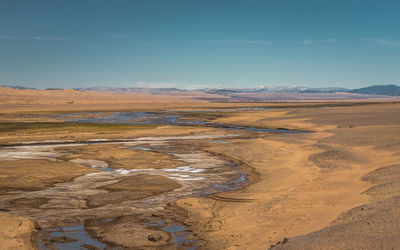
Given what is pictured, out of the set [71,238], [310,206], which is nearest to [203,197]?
[310,206]

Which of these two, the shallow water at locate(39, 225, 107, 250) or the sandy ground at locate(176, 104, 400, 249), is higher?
the sandy ground at locate(176, 104, 400, 249)

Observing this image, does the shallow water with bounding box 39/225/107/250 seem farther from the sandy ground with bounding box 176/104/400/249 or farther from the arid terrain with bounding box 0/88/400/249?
the sandy ground with bounding box 176/104/400/249

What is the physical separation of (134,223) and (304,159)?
12496 millimetres

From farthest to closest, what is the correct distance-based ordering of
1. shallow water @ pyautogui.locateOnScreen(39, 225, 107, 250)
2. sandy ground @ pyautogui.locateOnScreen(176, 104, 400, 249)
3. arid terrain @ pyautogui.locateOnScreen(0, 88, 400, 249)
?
1. arid terrain @ pyautogui.locateOnScreen(0, 88, 400, 249)
2. shallow water @ pyautogui.locateOnScreen(39, 225, 107, 250)
3. sandy ground @ pyautogui.locateOnScreen(176, 104, 400, 249)

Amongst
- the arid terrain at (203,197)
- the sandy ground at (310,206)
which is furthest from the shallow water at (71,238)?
the sandy ground at (310,206)

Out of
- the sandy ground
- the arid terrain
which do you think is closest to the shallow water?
the arid terrain

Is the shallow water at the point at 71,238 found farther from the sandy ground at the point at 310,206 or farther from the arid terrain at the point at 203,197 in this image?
the sandy ground at the point at 310,206

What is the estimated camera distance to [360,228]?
8.77 m

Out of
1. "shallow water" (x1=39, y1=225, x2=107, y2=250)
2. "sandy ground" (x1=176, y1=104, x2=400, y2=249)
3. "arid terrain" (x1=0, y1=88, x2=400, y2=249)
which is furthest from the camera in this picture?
"arid terrain" (x1=0, y1=88, x2=400, y2=249)

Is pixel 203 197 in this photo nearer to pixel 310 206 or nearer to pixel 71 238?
pixel 310 206

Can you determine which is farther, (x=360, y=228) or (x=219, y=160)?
(x=219, y=160)

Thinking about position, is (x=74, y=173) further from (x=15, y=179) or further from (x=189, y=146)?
(x=189, y=146)

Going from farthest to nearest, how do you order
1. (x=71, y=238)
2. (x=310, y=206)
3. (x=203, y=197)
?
(x=203, y=197), (x=310, y=206), (x=71, y=238)

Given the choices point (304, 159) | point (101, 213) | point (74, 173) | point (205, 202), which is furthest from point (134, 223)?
point (304, 159)
